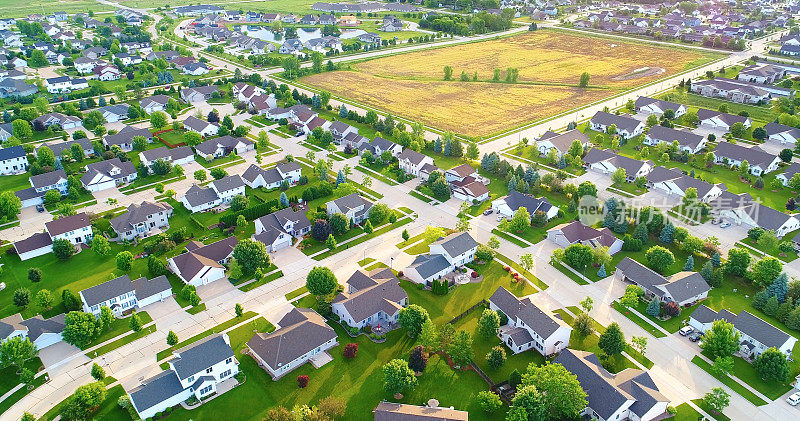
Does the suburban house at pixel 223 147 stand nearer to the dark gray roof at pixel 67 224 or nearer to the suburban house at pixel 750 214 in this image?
the dark gray roof at pixel 67 224

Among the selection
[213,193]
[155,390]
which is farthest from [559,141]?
[155,390]

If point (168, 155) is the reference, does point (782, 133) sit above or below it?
above

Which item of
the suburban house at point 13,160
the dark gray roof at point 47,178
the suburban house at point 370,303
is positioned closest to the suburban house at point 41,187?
the dark gray roof at point 47,178

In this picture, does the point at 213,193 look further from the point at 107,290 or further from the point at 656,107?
the point at 656,107

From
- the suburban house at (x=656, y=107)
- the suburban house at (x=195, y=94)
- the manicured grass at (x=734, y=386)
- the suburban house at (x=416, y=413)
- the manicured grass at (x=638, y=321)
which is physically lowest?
the manicured grass at (x=734, y=386)

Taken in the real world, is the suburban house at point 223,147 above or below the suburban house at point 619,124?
below

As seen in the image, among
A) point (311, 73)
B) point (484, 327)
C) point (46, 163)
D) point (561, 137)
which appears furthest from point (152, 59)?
point (484, 327)
